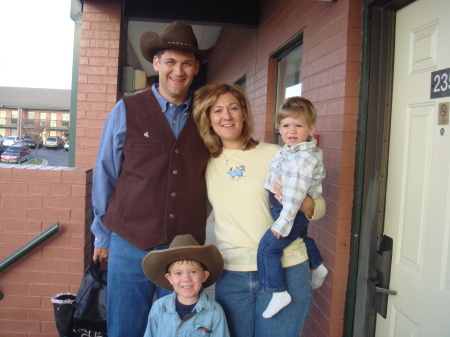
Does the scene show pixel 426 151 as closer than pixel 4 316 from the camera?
Yes

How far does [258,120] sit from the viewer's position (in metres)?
4.93

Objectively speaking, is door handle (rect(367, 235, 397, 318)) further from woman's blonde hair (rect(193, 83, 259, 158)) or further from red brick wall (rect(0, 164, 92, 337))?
red brick wall (rect(0, 164, 92, 337))

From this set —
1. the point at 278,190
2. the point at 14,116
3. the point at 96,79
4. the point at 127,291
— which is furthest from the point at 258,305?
the point at 14,116

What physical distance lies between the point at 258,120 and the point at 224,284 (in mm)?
3287

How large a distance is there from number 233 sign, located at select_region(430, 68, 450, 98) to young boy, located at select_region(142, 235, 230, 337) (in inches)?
50.8

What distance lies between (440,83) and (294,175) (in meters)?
0.82

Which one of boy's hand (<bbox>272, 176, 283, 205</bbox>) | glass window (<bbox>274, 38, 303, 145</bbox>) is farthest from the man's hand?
glass window (<bbox>274, 38, 303, 145</bbox>)

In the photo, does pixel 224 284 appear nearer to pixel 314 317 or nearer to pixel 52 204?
pixel 314 317

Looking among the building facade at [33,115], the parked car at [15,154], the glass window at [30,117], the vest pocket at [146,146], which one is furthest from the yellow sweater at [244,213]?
the glass window at [30,117]

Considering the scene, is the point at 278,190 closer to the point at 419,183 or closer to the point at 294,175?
the point at 294,175

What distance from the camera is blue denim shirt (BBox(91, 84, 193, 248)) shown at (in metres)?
2.11

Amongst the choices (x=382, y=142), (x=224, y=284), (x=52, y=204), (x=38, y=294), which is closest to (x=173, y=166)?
(x=224, y=284)

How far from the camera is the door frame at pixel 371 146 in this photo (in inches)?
88.6

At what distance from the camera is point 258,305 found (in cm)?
181
